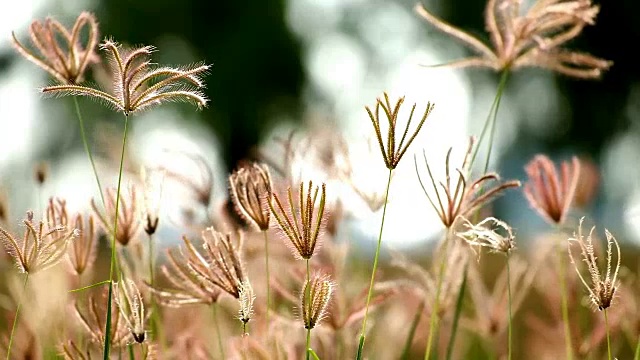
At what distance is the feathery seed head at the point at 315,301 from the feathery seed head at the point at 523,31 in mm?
436

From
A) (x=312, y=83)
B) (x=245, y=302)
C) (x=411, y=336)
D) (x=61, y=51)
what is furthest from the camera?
(x=312, y=83)

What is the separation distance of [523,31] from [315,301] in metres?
0.53

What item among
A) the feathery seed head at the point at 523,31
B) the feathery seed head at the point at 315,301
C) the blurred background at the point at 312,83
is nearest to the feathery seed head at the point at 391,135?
the feathery seed head at the point at 315,301

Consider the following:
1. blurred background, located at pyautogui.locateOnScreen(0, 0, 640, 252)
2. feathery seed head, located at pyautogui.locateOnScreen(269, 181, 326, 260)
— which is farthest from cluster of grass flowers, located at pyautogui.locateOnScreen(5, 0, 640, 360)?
blurred background, located at pyautogui.locateOnScreen(0, 0, 640, 252)

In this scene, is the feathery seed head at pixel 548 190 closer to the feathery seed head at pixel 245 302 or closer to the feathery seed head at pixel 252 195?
the feathery seed head at pixel 252 195

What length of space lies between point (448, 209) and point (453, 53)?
1676 cm

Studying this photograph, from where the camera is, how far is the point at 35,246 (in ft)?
3.24

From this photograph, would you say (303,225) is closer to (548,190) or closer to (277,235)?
(277,235)

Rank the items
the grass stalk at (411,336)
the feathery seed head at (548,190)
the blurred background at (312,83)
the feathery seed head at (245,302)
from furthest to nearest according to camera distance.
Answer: the blurred background at (312,83)
the grass stalk at (411,336)
the feathery seed head at (548,190)
the feathery seed head at (245,302)

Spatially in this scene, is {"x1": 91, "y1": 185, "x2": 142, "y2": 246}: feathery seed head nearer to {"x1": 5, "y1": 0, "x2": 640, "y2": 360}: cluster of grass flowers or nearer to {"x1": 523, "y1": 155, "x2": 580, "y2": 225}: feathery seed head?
{"x1": 5, "y1": 0, "x2": 640, "y2": 360}: cluster of grass flowers

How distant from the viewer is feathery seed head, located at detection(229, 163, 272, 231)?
1079mm

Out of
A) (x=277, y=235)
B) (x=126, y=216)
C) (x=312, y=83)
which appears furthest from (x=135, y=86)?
(x=312, y=83)

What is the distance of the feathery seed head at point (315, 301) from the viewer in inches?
36.7

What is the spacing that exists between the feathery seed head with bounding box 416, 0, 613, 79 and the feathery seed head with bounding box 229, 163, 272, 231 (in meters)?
0.32
